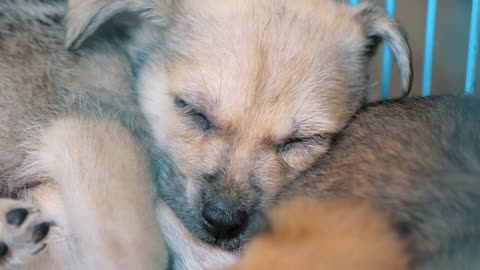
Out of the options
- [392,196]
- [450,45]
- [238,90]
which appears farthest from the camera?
[450,45]

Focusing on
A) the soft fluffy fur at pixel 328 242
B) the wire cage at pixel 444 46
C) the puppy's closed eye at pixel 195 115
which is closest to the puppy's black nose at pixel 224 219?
the puppy's closed eye at pixel 195 115

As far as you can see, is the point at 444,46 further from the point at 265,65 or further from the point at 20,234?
the point at 20,234

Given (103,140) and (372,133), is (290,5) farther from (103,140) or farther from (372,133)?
(103,140)

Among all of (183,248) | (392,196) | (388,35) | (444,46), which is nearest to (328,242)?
(392,196)

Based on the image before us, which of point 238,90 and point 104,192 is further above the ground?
point 238,90

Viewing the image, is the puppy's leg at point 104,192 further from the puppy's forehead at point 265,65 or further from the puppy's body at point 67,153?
the puppy's forehead at point 265,65

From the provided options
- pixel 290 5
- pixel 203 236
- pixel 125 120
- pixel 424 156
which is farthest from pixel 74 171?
pixel 424 156

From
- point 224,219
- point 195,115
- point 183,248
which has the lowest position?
point 183,248

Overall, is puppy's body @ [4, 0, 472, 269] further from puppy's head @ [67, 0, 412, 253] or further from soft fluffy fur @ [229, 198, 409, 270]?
soft fluffy fur @ [229, 198, 409, 270]
